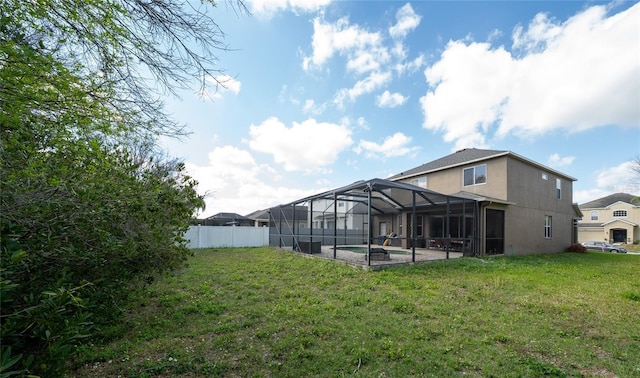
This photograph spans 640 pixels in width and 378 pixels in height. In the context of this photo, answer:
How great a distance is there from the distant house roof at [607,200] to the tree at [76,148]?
170 feet

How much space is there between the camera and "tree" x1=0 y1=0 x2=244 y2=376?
185 cm

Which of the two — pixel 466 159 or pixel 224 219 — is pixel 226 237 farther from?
pixel 466 159

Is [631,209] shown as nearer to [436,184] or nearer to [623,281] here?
[436,184]

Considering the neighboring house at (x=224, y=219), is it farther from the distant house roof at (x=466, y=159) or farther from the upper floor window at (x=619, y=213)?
the upper floor window at (x=619, y=213)

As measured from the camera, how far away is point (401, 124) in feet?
51.7

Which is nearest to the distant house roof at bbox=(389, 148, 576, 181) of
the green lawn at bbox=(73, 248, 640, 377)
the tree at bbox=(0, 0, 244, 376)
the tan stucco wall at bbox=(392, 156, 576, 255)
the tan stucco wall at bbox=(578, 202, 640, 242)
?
the tan stucco wall at bbox=(392, 156, 576, 255)

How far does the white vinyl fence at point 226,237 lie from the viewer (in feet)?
56.0

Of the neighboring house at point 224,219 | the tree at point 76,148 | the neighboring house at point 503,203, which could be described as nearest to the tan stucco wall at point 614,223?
the neighboring house at point 503,203

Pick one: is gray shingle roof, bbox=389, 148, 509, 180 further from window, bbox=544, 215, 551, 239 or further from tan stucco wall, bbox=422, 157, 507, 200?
window, bbox=544, 215, 551, 239

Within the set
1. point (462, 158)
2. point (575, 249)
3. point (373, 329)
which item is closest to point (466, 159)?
point (462, 158)

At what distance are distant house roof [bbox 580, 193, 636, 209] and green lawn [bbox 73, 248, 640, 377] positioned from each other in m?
41.8

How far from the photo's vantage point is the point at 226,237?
18031 millimetres

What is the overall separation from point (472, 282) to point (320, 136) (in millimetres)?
9232

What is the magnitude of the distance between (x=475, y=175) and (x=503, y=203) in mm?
2339
